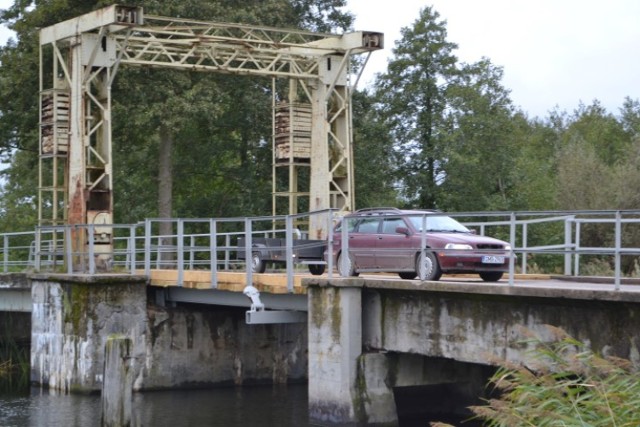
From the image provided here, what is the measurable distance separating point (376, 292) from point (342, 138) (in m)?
13.9

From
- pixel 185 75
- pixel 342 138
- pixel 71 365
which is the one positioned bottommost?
pixel 71 365

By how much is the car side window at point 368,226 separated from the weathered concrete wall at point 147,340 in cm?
654

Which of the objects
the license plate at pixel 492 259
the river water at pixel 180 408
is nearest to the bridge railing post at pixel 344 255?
the license plate at pixel 492 259

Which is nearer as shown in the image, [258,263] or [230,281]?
[230,281]

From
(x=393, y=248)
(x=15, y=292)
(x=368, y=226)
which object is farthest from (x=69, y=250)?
(x=393, y=248)

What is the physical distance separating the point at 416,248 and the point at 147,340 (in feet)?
34.0

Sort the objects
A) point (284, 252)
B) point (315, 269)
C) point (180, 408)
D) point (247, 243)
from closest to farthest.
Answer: point (247, 243) < point (180, 408) < point (315, 269) < point (284, 252)

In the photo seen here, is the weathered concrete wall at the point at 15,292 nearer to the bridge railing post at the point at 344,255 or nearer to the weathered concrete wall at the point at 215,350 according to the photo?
the weathered concrete wall at the point at 215,350

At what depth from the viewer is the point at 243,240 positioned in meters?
26.6

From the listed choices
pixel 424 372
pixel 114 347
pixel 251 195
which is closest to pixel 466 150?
pixel 251 195

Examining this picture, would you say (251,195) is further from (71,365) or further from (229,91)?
(71,365)

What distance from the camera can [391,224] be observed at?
22.4 m

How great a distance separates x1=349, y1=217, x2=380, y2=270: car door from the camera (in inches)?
856

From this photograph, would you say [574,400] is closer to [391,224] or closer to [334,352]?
[334,352]
